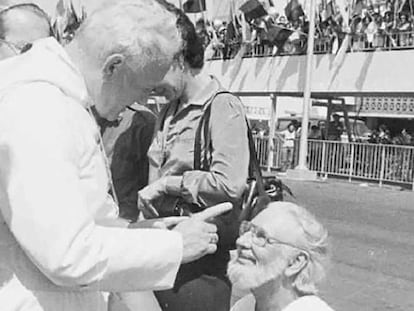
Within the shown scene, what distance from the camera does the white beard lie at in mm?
2582

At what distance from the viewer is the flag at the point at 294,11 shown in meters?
22.6

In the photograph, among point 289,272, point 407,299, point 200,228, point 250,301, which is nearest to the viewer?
point 200,228

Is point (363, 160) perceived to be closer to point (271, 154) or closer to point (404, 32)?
point (404, 32)

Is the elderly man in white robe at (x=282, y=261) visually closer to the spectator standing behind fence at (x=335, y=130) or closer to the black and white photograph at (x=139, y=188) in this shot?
the black and white photograph at (x=139, y=188)

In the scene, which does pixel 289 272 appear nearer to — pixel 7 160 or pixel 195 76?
pixel 195 76

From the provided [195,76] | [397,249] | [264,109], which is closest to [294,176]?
[397,249]

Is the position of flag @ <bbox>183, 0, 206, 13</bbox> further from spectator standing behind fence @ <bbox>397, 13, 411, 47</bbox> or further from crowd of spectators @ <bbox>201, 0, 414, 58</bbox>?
spectator standing behind fence @ <bbox>397, 13, 411, 47</bbox>

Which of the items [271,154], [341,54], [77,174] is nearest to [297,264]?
[77,174]

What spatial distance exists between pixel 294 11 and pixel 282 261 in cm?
2081

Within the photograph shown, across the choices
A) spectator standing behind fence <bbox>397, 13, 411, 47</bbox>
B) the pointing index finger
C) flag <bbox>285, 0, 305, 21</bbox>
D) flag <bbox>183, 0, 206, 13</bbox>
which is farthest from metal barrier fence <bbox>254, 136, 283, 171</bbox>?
the pointing index finger

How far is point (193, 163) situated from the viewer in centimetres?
296

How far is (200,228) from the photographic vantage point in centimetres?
186

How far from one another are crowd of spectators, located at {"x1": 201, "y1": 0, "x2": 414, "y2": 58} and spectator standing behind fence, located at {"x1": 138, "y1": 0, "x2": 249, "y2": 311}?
1699cm

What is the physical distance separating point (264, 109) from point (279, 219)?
96.4 ft
